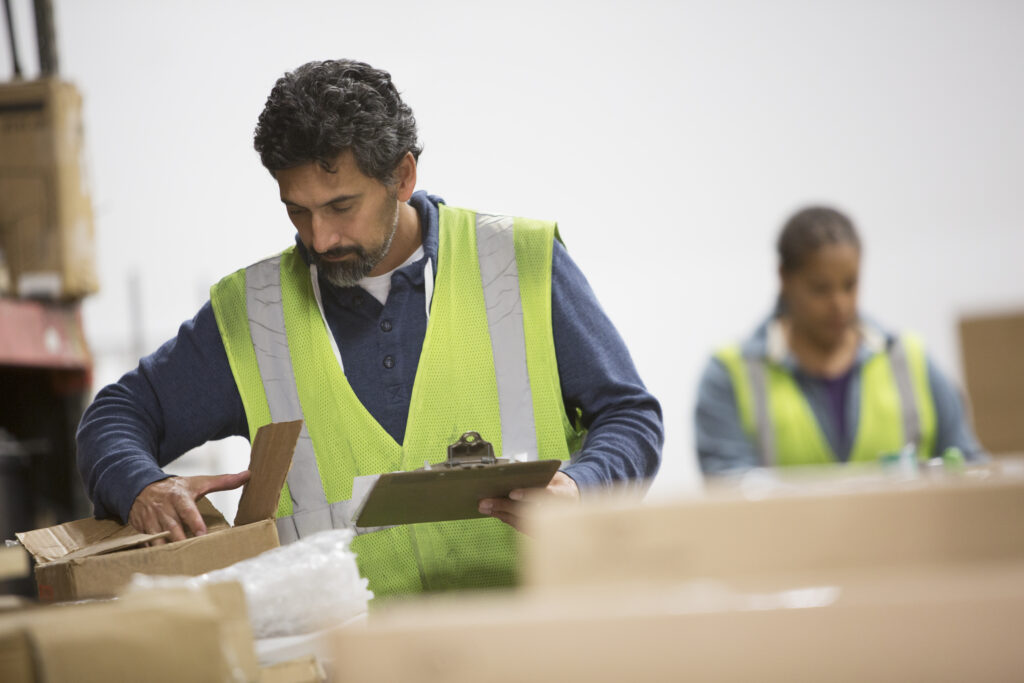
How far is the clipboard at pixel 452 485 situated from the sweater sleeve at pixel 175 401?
0.56 metres

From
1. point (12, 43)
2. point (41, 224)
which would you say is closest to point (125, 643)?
point (41, 224)

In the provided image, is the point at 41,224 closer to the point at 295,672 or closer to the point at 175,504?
the point at 175,504

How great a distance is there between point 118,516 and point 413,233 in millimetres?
765

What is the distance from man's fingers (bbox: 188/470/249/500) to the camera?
5.56ft


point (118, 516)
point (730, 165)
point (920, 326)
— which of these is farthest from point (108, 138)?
point (920, 326)

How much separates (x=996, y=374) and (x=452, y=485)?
228 centimetres

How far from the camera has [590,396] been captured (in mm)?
1898

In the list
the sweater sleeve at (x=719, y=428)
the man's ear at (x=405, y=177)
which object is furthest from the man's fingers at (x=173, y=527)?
the sweater sleeve at (x=719, y=428)

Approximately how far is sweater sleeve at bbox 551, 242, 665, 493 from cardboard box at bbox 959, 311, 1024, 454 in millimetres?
1686

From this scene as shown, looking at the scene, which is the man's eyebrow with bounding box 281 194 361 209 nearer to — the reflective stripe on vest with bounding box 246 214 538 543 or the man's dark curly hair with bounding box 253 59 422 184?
the man's dark curly hair with bounding box 253 59 422 184

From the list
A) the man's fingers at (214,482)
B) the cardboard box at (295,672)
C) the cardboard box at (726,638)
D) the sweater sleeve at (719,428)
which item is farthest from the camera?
the sweater sleeve at (719,428)

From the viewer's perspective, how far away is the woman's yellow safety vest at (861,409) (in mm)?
2771

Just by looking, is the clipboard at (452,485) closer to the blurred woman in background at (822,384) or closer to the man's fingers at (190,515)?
the man's fingers at (190,515)

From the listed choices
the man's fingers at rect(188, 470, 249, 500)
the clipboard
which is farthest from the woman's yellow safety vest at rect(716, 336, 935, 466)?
the man's fingers at rect(188, 470, 249, 500)
